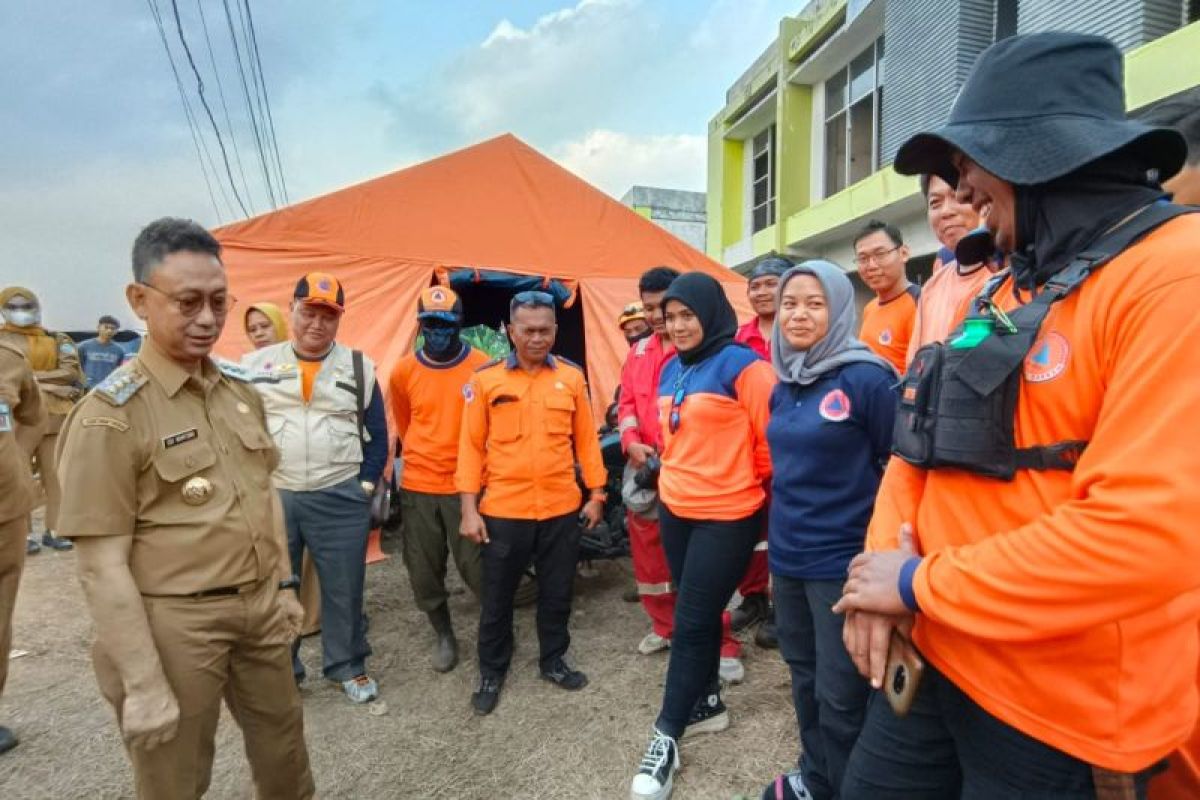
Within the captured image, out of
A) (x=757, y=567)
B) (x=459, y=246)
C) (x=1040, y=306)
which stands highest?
(x=459, y=246)

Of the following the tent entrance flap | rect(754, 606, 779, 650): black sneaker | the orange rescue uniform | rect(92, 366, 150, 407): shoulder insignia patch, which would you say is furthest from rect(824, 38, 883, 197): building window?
rect(92, 366, 150, 407): shoulder insignia patch

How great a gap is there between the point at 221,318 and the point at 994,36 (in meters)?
9.57

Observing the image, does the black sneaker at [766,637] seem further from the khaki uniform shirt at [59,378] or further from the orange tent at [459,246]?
the khaki uniform shirt at [59,378]

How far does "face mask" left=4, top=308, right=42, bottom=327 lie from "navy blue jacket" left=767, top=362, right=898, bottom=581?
710 centimetres

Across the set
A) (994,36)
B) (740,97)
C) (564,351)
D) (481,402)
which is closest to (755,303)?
(481,402)

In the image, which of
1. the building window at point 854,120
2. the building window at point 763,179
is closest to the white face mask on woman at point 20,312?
the building window at point 854,120

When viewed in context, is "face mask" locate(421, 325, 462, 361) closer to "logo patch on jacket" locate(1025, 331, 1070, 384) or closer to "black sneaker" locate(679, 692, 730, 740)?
"black sneaker" locate(679, 692, 730, 740)

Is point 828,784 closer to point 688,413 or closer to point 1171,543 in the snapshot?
point 688,413

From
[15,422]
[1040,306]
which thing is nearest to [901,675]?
[1040,306]

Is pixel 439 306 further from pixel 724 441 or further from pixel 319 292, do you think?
pixel 724 441

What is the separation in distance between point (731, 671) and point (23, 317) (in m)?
6.92

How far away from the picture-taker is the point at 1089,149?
3.00 ft

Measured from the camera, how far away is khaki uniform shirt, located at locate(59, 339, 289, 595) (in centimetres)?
153

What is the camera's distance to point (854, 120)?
456 inches
